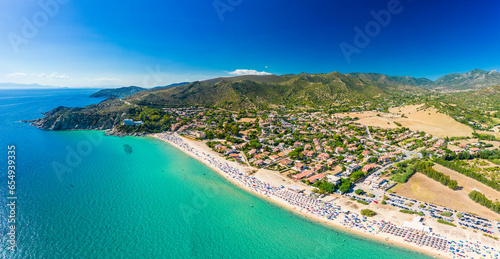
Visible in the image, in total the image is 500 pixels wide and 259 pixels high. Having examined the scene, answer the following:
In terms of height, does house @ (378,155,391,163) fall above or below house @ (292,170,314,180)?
above

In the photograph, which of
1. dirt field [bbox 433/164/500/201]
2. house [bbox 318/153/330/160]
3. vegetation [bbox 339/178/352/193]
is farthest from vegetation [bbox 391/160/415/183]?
house [bbox 318/153/330/160]

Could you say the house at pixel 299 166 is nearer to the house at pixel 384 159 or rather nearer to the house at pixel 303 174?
the house at pixel 303 174

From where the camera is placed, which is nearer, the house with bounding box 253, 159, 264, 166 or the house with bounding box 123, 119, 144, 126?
the house with bounding box 253, 159, 264, 166

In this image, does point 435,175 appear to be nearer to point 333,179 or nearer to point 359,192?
point 359,192

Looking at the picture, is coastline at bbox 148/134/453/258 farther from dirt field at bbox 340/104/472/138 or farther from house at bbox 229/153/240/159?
dirt field at bbox 340/104/472/138

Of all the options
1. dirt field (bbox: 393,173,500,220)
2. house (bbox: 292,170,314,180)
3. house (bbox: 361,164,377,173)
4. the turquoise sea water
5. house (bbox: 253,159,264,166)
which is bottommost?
the turquoise sea water

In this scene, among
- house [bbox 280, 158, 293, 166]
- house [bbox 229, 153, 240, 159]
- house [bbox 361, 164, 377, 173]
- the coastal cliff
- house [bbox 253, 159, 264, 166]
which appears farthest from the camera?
the coastal cliff

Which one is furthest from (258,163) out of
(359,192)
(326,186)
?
(359,192)

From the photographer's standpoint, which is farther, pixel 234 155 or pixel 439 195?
pixel 234 155

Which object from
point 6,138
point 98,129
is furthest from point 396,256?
point 6,138
